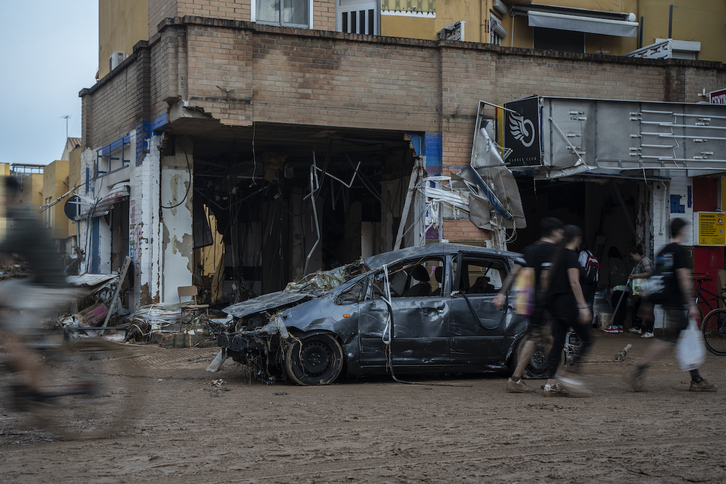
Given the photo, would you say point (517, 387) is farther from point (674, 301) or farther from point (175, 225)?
point (175, 225)

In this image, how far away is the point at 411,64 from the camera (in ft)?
41.8

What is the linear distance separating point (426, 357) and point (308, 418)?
2420 mm

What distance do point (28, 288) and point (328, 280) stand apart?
403cm

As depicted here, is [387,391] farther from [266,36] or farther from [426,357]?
[266,36]

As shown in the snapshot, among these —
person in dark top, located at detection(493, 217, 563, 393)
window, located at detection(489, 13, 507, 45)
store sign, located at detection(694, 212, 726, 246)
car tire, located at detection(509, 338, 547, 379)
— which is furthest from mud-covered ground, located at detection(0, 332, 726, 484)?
window, located at detection(489, 13, 507, 45)

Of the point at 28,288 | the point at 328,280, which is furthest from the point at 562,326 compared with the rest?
the point at 28,288

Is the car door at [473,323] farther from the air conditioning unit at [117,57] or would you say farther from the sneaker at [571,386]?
the air conditioning unit at [117,57]

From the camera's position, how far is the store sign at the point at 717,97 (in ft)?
44.5

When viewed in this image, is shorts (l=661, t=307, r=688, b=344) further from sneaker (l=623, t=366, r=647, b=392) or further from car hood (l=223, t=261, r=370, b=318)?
car hood (l=223, t=261, r=370, b=318)

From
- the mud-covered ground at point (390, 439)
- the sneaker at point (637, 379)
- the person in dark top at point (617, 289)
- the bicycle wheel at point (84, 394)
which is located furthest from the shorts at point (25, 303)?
the person in dark top at point (617, 289)

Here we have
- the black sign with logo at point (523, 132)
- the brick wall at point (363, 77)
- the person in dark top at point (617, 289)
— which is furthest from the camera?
the person in dark top at point (617, 289)

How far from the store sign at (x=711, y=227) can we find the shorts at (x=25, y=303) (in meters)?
12.9

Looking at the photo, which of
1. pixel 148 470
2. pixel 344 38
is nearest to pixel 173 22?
pixel 344 38

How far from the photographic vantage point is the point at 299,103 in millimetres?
12188
